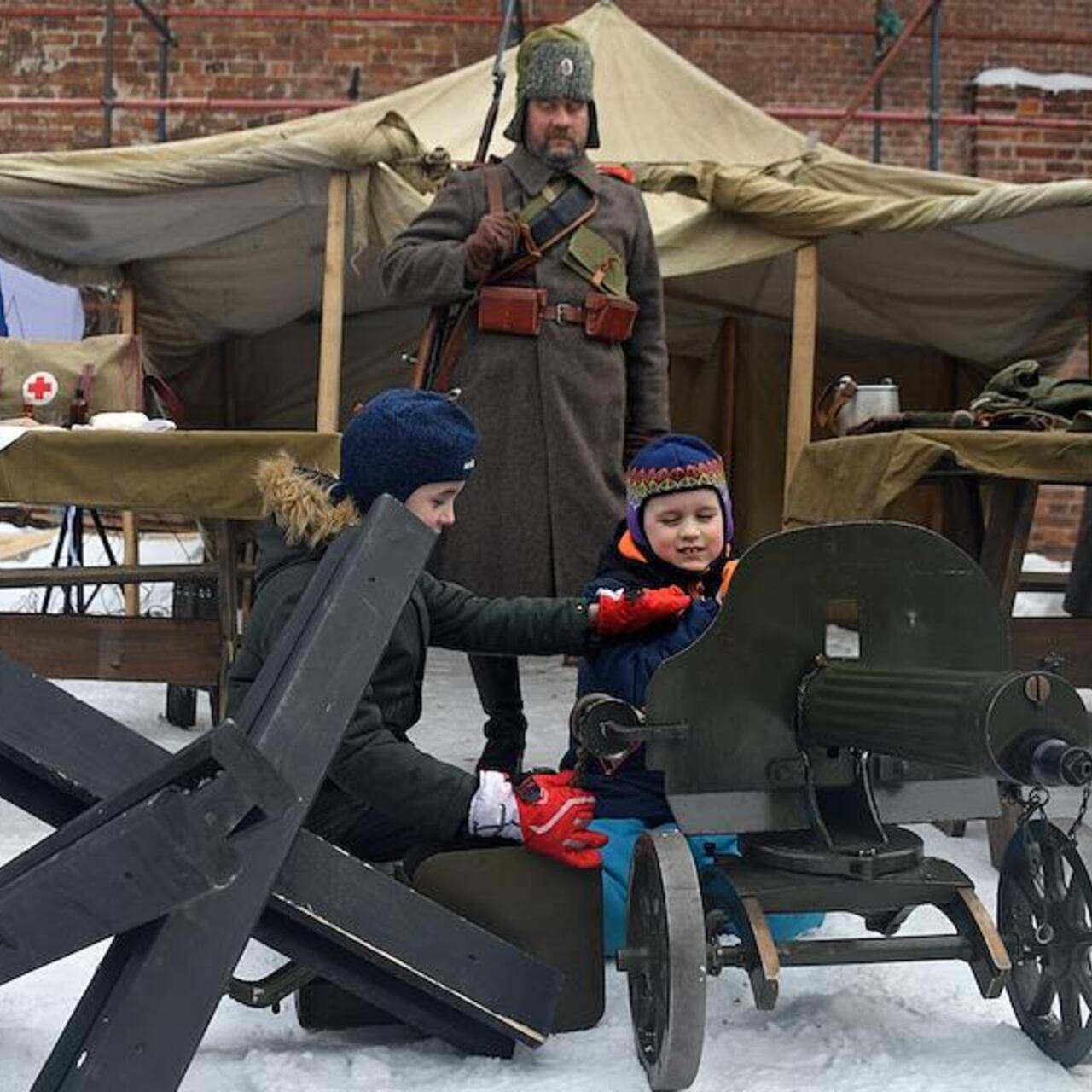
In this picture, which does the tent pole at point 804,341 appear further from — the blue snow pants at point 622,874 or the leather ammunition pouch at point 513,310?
the blue snow pants at point 622,874

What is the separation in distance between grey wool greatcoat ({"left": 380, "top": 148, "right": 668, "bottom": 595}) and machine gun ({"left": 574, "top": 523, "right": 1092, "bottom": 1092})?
1.12 m

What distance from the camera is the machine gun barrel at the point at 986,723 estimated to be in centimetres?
152

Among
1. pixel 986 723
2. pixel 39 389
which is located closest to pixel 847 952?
pixel 986 723

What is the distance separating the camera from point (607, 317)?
3.08 m

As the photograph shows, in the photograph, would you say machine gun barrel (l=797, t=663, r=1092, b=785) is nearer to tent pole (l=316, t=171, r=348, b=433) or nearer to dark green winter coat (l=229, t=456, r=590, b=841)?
dark green winter coat (l=229, t=456, r=590, b=841)

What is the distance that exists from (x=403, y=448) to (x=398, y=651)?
288 mm

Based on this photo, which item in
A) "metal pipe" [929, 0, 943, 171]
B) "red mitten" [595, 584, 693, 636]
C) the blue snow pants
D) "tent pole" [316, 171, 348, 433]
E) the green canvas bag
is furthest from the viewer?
"metal pipe" [929, 0, 943, 171]

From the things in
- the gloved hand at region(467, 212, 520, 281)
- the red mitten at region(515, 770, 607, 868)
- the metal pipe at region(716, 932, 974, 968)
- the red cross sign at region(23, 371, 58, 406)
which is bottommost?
the metal pipe at region(716, 932, 974, 968)

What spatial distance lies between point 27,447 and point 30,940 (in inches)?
66.3

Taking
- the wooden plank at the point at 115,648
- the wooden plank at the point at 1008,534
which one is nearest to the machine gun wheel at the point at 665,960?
the wooden plank at the point at 1008,534

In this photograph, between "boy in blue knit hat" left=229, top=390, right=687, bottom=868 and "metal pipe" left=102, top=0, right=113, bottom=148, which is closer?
"boy in blue knit hat" left=229, top=390, right=687, bottom=868

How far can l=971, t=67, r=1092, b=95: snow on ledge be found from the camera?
8.38 meters

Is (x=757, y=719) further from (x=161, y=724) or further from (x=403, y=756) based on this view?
(x=161, y=724)

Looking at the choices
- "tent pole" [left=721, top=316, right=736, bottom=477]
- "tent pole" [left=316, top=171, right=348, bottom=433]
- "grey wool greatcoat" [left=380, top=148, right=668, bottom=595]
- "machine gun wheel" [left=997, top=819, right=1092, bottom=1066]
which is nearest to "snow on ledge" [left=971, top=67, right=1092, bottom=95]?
"tent pole" [left=721, top=316, right=736, bottom=477]
